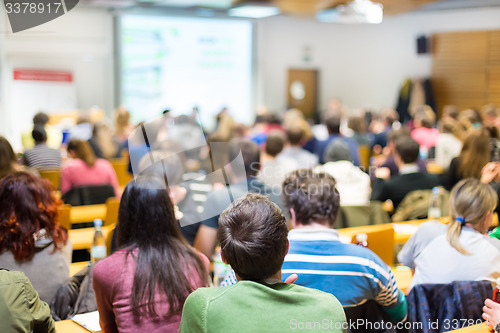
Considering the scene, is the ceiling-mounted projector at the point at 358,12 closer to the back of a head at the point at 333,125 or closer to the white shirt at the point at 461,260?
the back of a head at the point at 333,125

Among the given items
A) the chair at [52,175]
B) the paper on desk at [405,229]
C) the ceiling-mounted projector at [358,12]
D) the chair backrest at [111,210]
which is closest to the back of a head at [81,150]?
the chair at [52,175]

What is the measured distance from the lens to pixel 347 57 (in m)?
14.6

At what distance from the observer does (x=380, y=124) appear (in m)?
9.84

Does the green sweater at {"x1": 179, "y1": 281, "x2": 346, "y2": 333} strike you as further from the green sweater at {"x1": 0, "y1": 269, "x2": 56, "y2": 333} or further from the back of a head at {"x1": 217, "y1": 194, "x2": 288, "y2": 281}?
the green sweater at {"x1": 0, "y1": 269, "x2": 56, "y2": 333}

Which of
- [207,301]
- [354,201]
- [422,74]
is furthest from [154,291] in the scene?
[422,74]

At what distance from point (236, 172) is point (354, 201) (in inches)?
44.6

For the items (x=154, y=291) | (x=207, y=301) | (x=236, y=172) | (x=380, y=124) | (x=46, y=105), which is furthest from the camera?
(x=46, y=105)

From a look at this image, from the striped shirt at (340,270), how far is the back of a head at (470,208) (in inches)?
19.4

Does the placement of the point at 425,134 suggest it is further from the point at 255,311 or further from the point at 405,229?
the point at 255,311

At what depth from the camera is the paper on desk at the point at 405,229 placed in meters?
3.97

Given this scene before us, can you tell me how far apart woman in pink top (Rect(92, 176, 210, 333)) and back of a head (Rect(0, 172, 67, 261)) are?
0.56 meters

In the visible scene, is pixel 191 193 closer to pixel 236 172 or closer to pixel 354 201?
pixel 236 172

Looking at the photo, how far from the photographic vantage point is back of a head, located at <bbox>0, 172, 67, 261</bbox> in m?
2.49

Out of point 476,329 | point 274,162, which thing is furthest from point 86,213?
point 476,329
